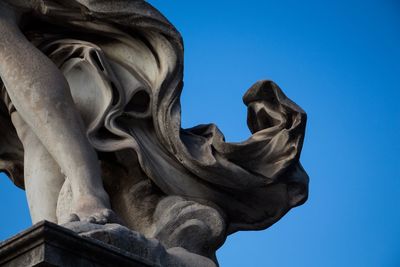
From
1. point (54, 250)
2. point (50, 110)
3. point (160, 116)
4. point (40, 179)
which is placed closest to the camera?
point (54, 250)

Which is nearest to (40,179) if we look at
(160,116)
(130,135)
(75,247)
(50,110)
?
(50,110)

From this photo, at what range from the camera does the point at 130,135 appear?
21.2 feet

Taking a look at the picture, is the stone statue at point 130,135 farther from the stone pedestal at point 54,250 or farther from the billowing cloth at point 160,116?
the stone pedestal at point 54,250

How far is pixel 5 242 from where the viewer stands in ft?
16.5

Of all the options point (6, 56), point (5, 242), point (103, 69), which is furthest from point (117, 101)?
point (5, 242)

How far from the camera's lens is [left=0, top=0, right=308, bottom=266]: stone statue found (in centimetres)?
623

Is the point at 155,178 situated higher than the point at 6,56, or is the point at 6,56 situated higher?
the point at 6,56

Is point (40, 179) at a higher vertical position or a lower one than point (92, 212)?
higher

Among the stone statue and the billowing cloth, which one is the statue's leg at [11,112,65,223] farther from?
the billowing cloth

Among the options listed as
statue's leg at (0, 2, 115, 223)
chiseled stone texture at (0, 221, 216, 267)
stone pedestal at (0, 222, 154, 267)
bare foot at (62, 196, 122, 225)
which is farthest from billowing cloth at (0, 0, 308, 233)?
stone pedestal at (0, 222, 154, 267)

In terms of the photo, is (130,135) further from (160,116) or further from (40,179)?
(40,179)

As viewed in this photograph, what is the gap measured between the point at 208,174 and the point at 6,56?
46.4 inches

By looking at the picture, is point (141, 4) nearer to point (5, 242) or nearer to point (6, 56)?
point (6, 56)

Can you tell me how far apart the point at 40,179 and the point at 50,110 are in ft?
1.32
